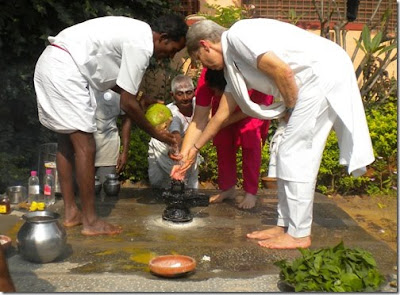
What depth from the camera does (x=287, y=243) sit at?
4426 millimetres

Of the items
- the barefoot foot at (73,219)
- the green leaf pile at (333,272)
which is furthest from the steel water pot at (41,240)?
the green leaf pile at (333,272)

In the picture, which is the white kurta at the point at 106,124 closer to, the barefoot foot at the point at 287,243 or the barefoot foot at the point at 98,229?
the barefoot foot at the point at 98,229

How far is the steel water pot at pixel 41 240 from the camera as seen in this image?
4.02 metres

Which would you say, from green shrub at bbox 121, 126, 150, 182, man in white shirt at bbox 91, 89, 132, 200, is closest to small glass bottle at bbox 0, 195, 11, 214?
man in white shirt at bbox 91, 89, 132, 200

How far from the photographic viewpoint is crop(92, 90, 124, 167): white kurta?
614 cm

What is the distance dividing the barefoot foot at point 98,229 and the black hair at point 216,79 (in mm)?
1493

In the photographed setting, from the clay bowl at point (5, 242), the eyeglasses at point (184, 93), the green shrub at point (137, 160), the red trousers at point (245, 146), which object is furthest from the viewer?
the green shrub at point (137, 160)

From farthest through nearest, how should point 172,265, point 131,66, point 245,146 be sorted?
point 245,146
point 131,66
point 172,265

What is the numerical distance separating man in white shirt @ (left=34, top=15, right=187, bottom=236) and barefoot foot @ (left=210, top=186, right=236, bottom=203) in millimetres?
1405

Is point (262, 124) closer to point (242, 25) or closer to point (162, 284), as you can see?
point (242, 25)

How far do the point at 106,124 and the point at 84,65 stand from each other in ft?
5.19

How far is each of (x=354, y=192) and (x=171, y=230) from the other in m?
3.83

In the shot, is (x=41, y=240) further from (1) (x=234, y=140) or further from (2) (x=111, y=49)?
(1) (x=234, y=140)

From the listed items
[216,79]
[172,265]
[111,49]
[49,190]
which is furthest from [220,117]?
[49,190]
